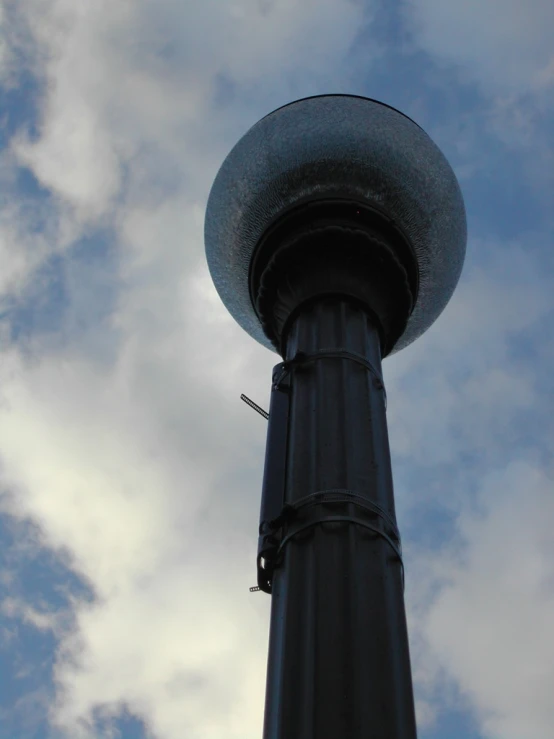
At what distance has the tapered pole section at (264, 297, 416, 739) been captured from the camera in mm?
5328

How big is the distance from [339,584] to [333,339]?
2668 millimetres

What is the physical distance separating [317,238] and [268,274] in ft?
2.23

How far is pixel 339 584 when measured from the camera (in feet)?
19.4

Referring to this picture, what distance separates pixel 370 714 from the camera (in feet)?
17.2

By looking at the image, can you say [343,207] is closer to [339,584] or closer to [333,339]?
[333,339]

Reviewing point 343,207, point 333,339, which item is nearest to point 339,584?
point 333,339

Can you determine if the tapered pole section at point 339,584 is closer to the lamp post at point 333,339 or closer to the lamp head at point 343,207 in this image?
the lamp post at point 333,339

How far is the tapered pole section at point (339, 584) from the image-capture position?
5.33 meters

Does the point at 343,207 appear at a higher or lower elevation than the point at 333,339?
higher

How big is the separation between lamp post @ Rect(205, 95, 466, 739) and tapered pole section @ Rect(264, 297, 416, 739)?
0.01 metres

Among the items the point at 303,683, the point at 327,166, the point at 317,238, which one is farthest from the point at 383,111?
the point at 303,683

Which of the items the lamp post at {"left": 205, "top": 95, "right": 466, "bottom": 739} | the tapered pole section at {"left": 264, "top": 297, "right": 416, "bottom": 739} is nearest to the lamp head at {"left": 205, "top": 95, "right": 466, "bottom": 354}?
the lamp post at {"left": 205, "top": 95, "right": 466, "bottom": 739}

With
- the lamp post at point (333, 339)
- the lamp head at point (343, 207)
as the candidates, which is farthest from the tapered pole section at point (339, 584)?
the lamp head at point (343, 207)

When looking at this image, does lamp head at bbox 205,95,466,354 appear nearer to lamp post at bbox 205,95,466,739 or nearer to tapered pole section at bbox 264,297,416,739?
lamp post at bbox 205,95,466,739
